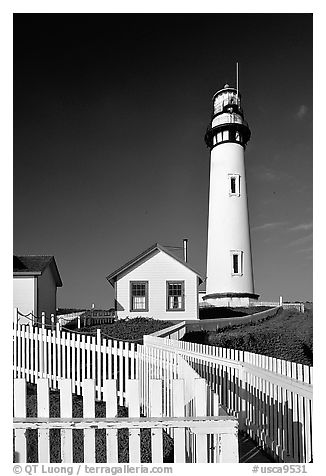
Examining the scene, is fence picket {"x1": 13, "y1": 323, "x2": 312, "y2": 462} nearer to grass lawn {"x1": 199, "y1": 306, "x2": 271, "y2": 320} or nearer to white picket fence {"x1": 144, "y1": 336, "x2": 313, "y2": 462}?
white picket fence {"x1": 144, "y1": 336, "x2": 313, "y2": 462}

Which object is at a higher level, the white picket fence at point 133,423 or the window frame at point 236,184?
the window frame at point 236,184

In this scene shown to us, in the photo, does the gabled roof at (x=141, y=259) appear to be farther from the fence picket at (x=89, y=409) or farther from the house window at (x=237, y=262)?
the fence picket at (x=89, y=409)

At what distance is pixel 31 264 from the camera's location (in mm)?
13453

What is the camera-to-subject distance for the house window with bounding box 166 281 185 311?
13.6m

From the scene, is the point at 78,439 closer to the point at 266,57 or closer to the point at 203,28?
the point at 203,28

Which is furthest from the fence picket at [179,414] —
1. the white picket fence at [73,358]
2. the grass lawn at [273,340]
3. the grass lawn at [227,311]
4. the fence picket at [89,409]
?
the grass lawn at [227,311]

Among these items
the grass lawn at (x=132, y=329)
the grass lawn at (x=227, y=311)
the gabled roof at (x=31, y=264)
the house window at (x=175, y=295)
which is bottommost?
the grass lawn at (x=227, y=311)

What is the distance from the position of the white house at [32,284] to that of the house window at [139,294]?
2837mm

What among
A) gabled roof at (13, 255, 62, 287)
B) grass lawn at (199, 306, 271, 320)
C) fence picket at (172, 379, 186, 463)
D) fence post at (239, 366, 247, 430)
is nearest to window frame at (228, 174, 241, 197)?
grass lawn at (199, 306, 271, 320)

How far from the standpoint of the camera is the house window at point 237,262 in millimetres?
17297

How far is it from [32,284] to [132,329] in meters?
4.00

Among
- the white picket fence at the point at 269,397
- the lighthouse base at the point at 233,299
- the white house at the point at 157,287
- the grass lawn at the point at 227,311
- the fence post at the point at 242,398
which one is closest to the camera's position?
the white picket fence at the point at 269,397

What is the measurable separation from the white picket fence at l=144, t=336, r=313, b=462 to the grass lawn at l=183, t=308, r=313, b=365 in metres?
4.31
